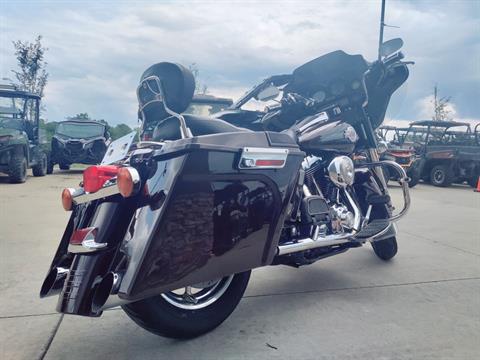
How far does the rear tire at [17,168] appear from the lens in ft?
30.5

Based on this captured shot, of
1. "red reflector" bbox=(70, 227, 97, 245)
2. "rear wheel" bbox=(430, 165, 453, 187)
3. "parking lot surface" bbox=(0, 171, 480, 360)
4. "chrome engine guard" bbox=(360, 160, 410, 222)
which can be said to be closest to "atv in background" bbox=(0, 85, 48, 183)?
"parking lot surface" bbox=(0, 171, 480, 360)

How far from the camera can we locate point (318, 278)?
3492 mm

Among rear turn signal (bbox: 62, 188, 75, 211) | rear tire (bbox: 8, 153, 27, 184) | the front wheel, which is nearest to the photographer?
the front wheel

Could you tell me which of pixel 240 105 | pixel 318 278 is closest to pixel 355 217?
pixel 318 278

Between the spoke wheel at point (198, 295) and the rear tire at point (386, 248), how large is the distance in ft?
6.65

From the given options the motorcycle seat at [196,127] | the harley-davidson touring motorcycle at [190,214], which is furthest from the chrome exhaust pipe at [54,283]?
the motorcycle seat at [196,127]

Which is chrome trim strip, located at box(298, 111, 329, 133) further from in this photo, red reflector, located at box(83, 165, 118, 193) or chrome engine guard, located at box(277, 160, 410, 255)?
red reflector, located at box(83, 165, 118, 193)

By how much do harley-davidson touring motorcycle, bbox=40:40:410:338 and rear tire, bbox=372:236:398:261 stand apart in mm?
888

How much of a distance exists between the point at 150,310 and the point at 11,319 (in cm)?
105

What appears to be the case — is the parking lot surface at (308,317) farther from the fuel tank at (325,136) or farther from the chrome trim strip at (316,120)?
the chrome trim strip at (316,120)

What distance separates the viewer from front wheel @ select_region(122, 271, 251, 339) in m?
2.11

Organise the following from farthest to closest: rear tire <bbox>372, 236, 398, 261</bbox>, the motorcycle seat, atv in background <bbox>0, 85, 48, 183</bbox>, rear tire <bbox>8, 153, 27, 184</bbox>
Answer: atv in background <bbox>0, 85, 48, 183</bbox>, rear tire <bbox>8, 153, 27, 184</bbox>, rear tire <bbox>372, 236, 398, 261</bbox>, the motorcycle seat

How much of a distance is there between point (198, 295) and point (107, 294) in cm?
65

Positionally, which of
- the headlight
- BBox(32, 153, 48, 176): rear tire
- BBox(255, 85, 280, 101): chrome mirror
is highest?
BBox(255, 85, 280, 101): chrome mirror
